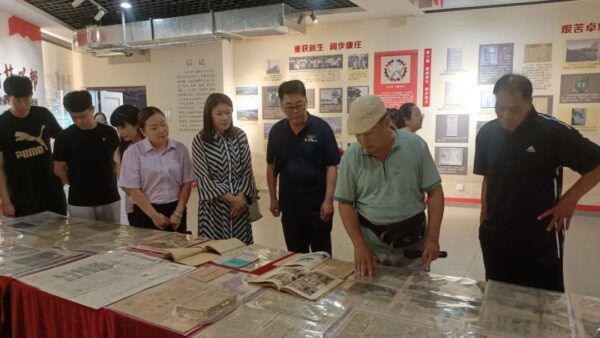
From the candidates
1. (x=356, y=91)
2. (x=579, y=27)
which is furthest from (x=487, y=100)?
(x=356, y=91)

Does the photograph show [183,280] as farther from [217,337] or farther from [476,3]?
[476,3]

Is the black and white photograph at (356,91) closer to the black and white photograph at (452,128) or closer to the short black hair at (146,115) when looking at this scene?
the black and white photograph at (452,128)

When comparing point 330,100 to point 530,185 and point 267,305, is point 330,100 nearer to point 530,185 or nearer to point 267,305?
point 530,185

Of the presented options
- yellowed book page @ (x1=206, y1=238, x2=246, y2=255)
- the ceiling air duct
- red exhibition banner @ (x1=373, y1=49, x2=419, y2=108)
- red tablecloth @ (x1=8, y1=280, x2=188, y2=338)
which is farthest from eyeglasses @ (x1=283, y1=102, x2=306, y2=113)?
red exhibition banner @ (x1=373, y1=49, x2=419, y2=108)

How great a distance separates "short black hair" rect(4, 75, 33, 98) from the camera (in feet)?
8.26

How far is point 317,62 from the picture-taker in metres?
6.13

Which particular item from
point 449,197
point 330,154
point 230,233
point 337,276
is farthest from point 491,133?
point 449,197

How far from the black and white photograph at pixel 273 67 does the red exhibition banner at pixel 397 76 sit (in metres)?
A: 1.46

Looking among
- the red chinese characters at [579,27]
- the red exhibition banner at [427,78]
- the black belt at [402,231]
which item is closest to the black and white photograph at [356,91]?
the red exhibition banner at [427,78]

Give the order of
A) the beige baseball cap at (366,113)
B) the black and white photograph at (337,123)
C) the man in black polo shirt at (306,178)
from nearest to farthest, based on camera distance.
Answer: the beige baseball cap at (366,113) → the man in black polo shirt at (306,178) → the black and white photograph at (337,123)

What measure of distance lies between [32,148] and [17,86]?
401 mm

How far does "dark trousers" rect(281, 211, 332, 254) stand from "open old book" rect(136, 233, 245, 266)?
614mm

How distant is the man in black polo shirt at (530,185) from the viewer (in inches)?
68.6

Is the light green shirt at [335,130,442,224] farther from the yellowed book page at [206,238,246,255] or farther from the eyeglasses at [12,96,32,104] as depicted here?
the eyeglasses at [12,96,32,104]
